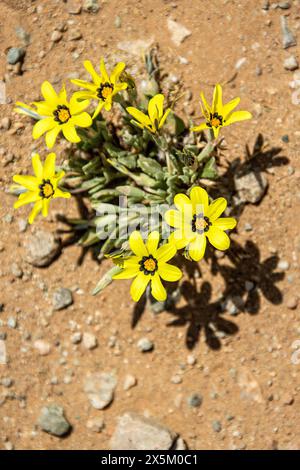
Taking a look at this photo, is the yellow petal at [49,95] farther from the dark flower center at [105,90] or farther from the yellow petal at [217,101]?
the yellow petal at [217,101]

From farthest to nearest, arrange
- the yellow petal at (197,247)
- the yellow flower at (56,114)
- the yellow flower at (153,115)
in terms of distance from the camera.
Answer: the yellow flower at (56,114) → the yellow flower at (153,115) → the yellow petal at (197,247)

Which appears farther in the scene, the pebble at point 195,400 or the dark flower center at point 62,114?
the pebble at point 195,400

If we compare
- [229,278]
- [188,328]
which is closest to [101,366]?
[188,328]

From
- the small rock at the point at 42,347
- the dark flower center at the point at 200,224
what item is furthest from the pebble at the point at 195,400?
the dark flower center at the point at 200,224

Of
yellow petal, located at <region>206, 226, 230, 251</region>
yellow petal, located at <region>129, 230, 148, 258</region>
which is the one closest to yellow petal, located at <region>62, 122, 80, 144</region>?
yellow petal, located at <region>129, 230, 148, 258</region>

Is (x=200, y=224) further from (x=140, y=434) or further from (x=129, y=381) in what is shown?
(x=140, y=434)

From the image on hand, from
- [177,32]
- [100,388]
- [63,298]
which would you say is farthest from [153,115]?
[100,388]
